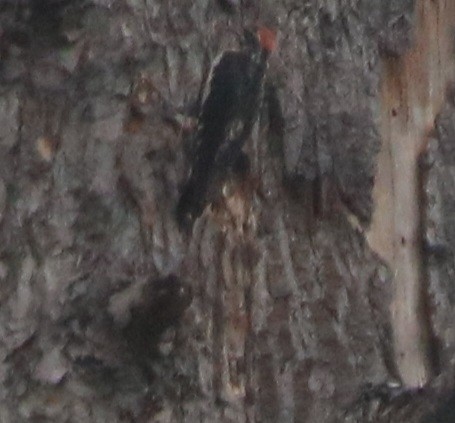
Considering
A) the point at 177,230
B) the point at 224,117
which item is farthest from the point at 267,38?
the point at 177,230

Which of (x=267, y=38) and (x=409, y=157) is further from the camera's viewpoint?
(x=409, y=157)

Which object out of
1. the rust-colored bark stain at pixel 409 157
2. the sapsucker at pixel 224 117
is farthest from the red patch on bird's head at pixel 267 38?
the rust-colored bark stain at pixel 409 157

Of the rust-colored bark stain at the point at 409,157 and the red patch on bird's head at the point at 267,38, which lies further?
the rust-colored bark stain at the point at 409,157

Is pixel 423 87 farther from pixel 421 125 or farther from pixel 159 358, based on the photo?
pixel 159 358

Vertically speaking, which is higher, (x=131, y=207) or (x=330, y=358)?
(x=131, y=207)

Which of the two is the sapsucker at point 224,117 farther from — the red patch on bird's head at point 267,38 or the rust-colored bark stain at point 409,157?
the rust-colored bark stain at point 409,157

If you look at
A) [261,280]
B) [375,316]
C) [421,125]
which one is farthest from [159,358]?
[421,125]

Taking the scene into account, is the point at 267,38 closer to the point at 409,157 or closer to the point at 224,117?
the point at 224,117
